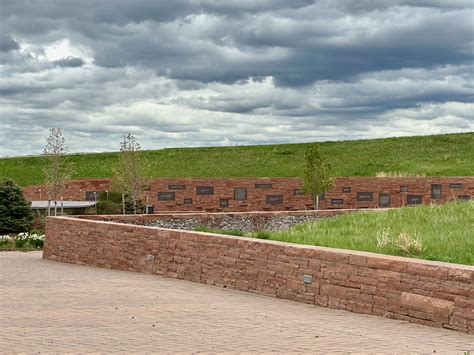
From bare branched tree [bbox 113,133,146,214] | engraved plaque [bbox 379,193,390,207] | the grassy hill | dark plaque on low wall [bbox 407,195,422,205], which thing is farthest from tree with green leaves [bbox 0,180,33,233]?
the grassy hill

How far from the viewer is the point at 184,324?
9773mm

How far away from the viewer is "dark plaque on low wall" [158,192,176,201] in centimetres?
3791

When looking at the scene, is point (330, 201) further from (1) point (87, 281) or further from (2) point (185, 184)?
(1) point (87, 281)

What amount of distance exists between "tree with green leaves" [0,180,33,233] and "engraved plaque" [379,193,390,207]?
16.7 meters

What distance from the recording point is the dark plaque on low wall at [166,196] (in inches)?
1492

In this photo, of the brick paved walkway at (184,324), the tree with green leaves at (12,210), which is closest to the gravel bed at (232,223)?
the brick paved walkway at (184,324)

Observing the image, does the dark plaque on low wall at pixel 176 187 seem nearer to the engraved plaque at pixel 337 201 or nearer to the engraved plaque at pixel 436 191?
the engraved plaque at pixel 337 201

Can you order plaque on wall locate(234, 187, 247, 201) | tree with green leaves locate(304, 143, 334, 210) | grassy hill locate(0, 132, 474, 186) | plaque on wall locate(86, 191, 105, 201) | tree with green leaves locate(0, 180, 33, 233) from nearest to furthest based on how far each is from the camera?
tree with green leaves locate(0, 180, 33, 233)
tree with green leaves locate(304, 143, 334, 210)
plaque on wall locate(234, 187, 247, 201)
plaque on wall locate(86, 191, 105, 201)
grassy hill locate(0, 132, 474, 186)

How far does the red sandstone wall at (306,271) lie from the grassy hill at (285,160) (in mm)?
31894

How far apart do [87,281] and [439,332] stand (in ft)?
25.6

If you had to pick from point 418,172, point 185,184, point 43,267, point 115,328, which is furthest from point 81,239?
point 418,172

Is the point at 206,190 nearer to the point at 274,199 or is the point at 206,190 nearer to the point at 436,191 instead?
the point at 274,199

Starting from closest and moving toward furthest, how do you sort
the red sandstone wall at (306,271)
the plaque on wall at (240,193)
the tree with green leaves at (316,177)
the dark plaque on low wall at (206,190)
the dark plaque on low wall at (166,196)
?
the red sandstone wall at (306,271), the tree with green leaves at (316,177), the plaque on wall at (240,193), the dark plaque on low wall at (206,190), the dark plaque on low wall at (166,196)

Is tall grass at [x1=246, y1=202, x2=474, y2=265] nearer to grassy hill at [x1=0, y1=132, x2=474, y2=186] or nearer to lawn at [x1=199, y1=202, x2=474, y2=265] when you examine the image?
lawn at [x1=199, y1=202, x2=474, y2=265]
